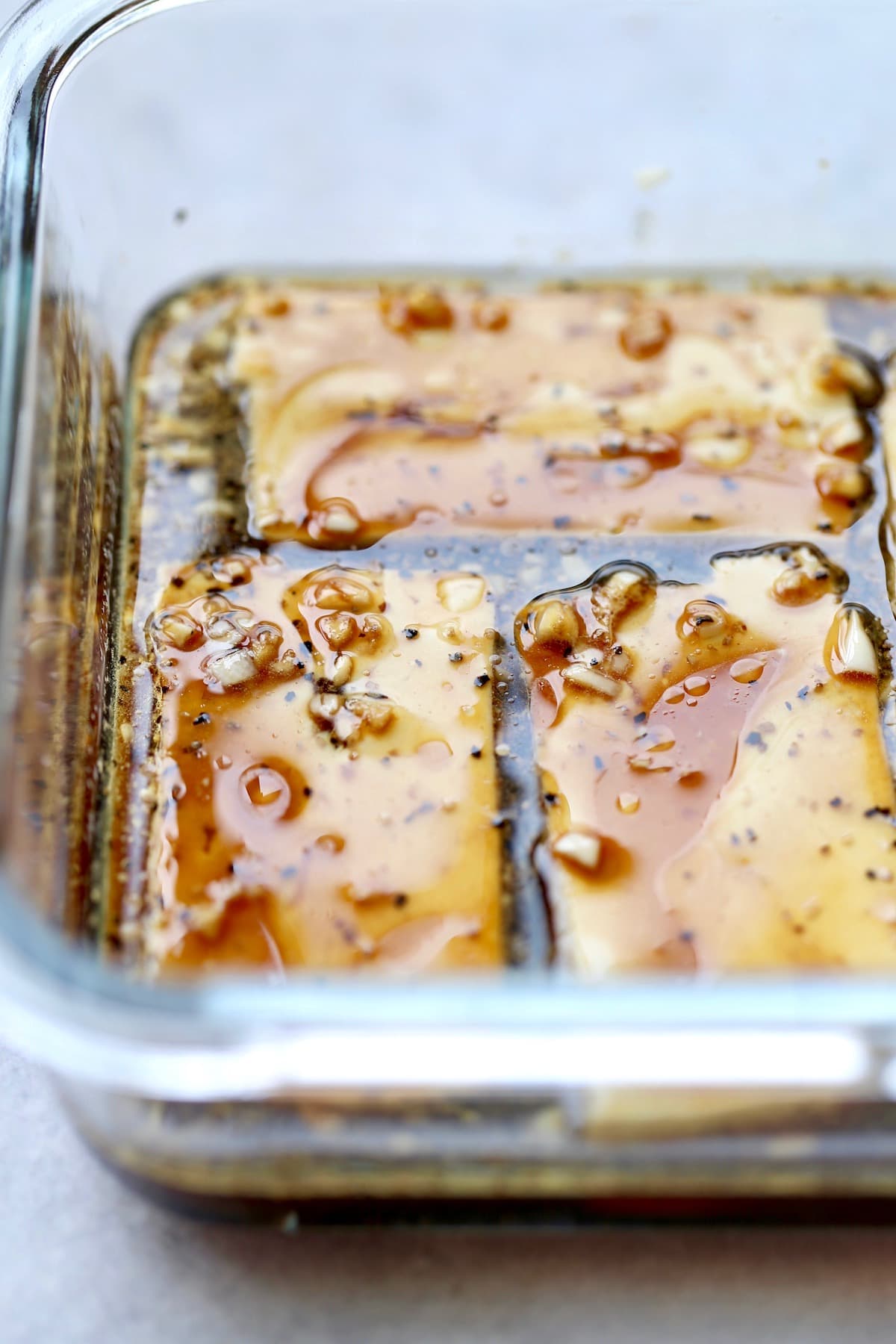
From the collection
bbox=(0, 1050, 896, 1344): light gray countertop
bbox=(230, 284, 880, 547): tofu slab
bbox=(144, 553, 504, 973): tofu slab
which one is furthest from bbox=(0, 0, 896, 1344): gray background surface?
bbox=(230, 284, 880, 547): tofu slab

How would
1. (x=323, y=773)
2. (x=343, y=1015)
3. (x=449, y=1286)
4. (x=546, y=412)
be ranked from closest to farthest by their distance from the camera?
(x=343, y=1015) < (x=449, y=1286) < (x=323, y=773) < (x=546, y=412)

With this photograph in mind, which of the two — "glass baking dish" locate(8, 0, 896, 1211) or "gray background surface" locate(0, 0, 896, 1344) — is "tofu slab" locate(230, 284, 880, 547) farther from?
"gray background surface" locate(0, 0, 896, 1344)

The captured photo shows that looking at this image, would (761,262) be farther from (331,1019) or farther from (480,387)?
(331,1019)

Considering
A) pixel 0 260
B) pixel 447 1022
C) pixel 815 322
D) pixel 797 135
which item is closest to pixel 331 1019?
pixel 447 1022

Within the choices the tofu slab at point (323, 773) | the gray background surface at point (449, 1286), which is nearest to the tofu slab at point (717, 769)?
the tofu slab at point (323, 773)

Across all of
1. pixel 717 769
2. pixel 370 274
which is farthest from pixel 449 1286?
pixel 370 274

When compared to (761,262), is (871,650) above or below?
below

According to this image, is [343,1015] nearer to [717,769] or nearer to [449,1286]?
[449,1286]
